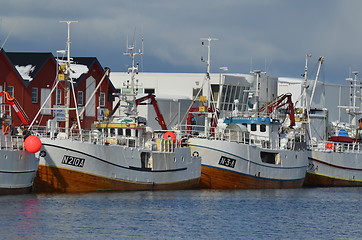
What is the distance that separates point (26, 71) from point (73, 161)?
2185cm

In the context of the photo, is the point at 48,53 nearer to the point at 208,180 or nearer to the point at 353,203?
the point at 208,180

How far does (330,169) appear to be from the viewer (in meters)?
72.4

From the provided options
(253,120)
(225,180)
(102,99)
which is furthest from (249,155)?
(102,99)

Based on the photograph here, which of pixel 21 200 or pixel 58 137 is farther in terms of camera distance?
pixel 58 137

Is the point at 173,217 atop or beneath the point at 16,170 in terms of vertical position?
beneath

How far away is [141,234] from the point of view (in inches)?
1547

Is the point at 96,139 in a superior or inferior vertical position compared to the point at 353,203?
superior

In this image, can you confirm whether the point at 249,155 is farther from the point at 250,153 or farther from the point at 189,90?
the point at 189,90

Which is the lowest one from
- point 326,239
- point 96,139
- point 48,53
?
point 326,239

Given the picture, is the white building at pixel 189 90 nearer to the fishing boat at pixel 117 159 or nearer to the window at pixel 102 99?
the window at pixel 102 99

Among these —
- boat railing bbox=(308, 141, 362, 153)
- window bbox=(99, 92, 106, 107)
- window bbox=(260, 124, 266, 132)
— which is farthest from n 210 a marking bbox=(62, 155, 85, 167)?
window bbox=(99, 92, 106, 107)

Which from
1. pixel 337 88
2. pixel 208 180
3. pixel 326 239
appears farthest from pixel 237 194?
pixel 337 88

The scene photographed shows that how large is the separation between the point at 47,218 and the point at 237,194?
1878 cm

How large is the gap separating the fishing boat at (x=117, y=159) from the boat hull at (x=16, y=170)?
1.69 metres
